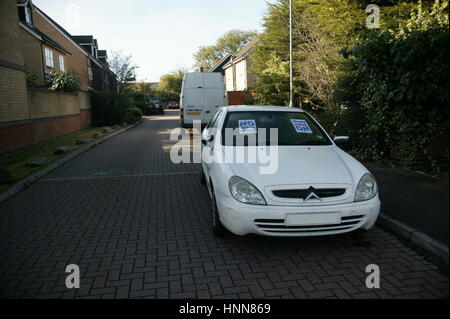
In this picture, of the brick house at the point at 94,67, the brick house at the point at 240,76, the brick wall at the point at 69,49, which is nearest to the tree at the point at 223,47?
the brick house at the point at 240,76

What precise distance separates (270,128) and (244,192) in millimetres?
1677

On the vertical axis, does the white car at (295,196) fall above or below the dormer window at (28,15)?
below

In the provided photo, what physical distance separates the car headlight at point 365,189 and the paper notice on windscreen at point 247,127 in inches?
67.2

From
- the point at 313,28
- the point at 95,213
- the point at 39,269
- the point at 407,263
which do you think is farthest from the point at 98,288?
the point at 313,28

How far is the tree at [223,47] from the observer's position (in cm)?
8244

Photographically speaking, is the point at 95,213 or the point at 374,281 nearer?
the point at 374,281

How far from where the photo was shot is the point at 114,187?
713 cm

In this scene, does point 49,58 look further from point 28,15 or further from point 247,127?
point 247,127

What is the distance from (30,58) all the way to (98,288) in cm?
2449

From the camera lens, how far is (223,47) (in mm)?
84750

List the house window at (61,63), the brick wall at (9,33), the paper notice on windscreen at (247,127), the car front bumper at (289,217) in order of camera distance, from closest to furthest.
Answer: the car front bumper at (289,217) < the paper notice on windscreen at (247,127) < the brick wall at (9,33) < the house window at (61,63)

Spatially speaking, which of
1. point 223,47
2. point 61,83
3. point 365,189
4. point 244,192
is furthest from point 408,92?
point 223,47

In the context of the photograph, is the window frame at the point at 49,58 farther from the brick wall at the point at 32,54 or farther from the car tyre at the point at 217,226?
the car tyre at the point at 217,226

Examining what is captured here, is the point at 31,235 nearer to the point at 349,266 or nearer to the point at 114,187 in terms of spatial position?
the point at 114,187
